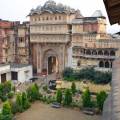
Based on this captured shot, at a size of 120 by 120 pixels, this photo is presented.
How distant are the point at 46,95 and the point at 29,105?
357 cm

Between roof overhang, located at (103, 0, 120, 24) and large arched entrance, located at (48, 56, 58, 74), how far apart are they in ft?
104

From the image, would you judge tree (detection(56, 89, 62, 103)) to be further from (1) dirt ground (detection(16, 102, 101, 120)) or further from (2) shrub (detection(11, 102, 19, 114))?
(2) shrub (detection(11, 102, 19, 114))

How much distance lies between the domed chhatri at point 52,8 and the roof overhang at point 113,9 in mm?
29145

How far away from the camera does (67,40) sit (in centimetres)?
3362

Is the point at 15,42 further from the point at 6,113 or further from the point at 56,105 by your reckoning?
the point at 6,113

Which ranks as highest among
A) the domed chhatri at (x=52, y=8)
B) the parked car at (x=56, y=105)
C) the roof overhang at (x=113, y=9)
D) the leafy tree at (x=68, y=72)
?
the domed chhatri at (x=52, y=8)

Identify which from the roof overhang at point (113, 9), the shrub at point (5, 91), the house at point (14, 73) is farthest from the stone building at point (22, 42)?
the roof overhang at point (113, 9)

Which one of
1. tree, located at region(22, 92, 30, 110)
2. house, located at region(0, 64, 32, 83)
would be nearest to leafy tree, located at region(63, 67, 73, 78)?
house, located at region(0, 64, 32, 83)

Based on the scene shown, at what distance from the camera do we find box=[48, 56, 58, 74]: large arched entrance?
36.3 meters

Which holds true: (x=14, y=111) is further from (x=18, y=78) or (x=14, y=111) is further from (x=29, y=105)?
(x=18, y=78)

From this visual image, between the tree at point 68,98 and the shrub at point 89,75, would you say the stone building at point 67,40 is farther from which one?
the tree at point 68,98

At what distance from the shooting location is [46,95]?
90.7 feet

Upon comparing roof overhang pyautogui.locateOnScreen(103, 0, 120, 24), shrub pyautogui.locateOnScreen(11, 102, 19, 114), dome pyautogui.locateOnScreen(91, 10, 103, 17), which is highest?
dome pyautogui.locateOnScreen(91, 10, 103, 17)

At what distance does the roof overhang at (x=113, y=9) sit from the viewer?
344 centimetres
